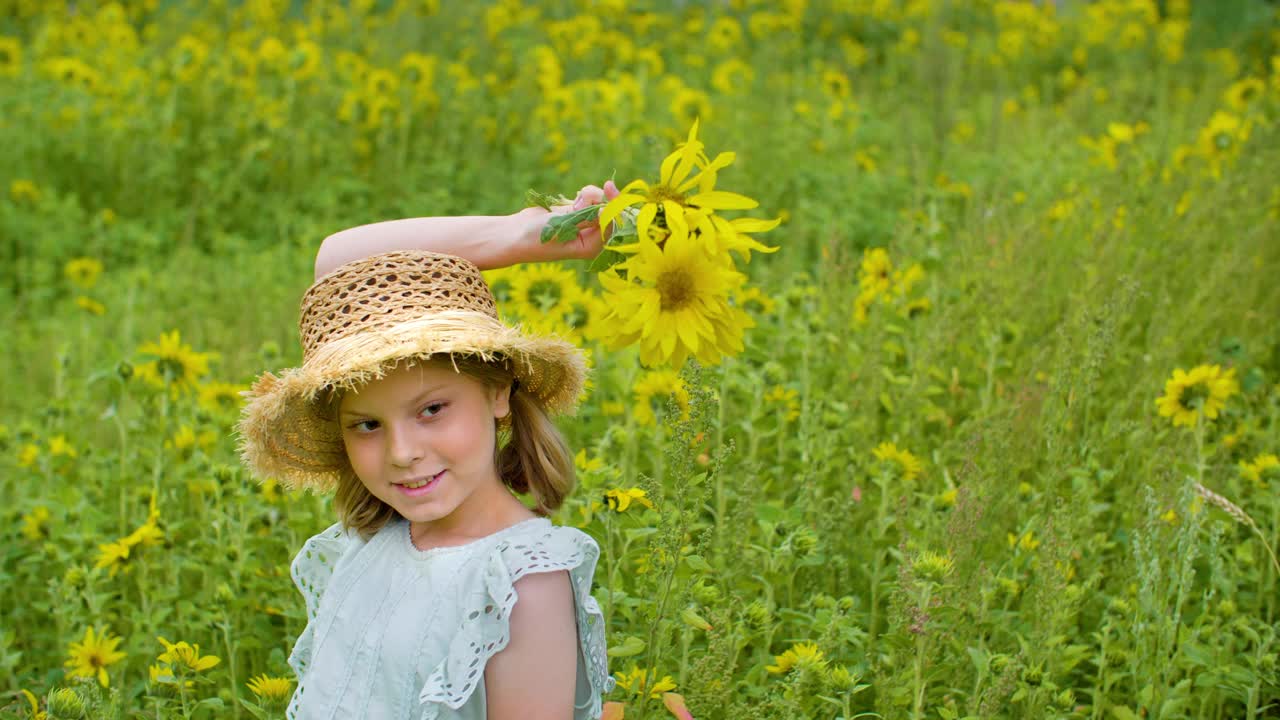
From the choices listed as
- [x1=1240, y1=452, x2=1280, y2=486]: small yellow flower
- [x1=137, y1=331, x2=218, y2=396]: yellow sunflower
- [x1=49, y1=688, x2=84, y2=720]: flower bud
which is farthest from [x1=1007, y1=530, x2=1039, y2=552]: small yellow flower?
[x1=137, y1=331, x2=218, y2=396]: yellow sunflower

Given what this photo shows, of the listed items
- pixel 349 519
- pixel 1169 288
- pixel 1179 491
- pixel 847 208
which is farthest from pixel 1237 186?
pixel 349 519

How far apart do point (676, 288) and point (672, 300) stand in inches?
0.7

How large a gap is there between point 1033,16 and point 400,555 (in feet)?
27.9

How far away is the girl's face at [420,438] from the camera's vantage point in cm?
178

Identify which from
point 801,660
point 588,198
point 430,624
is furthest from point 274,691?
point 588,198

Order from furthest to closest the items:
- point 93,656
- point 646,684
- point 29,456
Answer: point 29,456 < point 93,656 < point 646,684

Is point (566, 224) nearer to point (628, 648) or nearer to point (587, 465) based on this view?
point (628, 648)

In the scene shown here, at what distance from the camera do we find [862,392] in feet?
10.6

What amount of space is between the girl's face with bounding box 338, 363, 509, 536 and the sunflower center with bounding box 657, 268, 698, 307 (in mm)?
381

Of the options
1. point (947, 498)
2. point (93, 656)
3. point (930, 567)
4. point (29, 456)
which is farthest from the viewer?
point (29, 456)

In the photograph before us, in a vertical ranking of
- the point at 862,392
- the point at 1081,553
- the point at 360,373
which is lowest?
the point at 1081,553

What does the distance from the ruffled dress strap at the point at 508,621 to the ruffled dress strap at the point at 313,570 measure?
0.40 metres

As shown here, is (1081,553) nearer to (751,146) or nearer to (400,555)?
(400,555)

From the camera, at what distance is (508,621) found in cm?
172
